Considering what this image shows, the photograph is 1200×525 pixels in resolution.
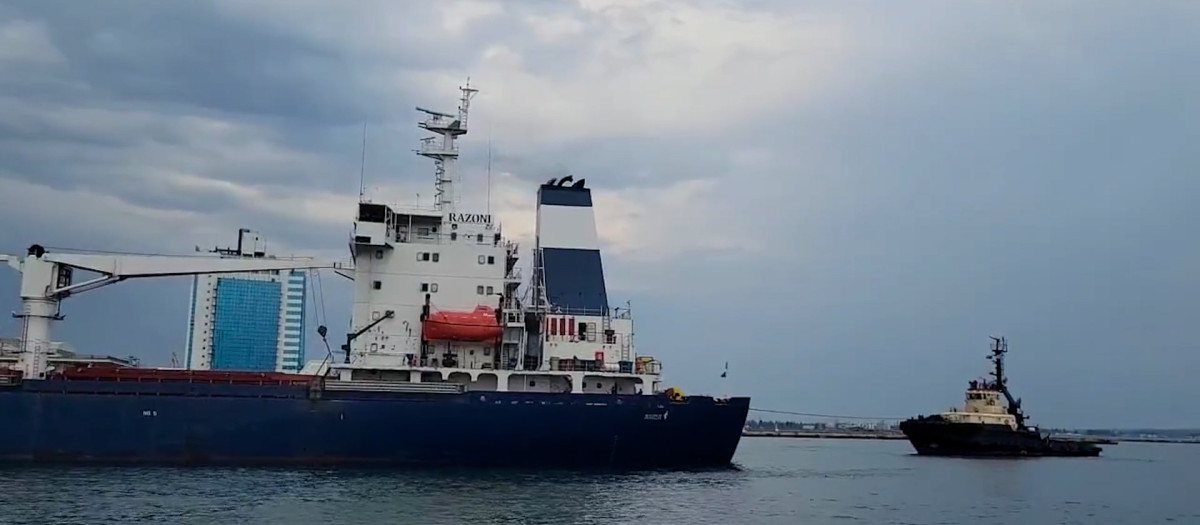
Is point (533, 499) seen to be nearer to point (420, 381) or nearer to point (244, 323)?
point (420, 381)

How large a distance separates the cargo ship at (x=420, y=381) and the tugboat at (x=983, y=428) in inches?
942

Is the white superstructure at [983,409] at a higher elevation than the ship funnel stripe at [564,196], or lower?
lower

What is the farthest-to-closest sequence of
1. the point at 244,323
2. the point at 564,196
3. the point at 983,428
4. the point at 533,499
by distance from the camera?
1. the point at 244,323
2. the point at 983,428
3. the point at 564,196
4. the point at 533,499

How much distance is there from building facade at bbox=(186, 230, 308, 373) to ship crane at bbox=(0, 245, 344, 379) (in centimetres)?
2220

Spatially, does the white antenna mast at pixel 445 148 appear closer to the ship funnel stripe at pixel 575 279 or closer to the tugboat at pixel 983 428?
the ship funnel stripe at pixel 575 279

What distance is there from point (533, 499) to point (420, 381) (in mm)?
7512

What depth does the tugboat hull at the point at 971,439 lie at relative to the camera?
4834cm

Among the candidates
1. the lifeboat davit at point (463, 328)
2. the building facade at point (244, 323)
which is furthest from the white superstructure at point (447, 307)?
the building facade at point (244, 323)

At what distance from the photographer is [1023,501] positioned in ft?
85.7

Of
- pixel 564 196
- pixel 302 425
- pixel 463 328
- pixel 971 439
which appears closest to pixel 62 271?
pixel 302 425

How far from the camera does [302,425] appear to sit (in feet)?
85.9

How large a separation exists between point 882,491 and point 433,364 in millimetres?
13107

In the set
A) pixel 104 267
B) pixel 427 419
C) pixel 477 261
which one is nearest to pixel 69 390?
pixel 104 267

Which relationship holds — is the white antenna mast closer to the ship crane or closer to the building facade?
the ship crane
